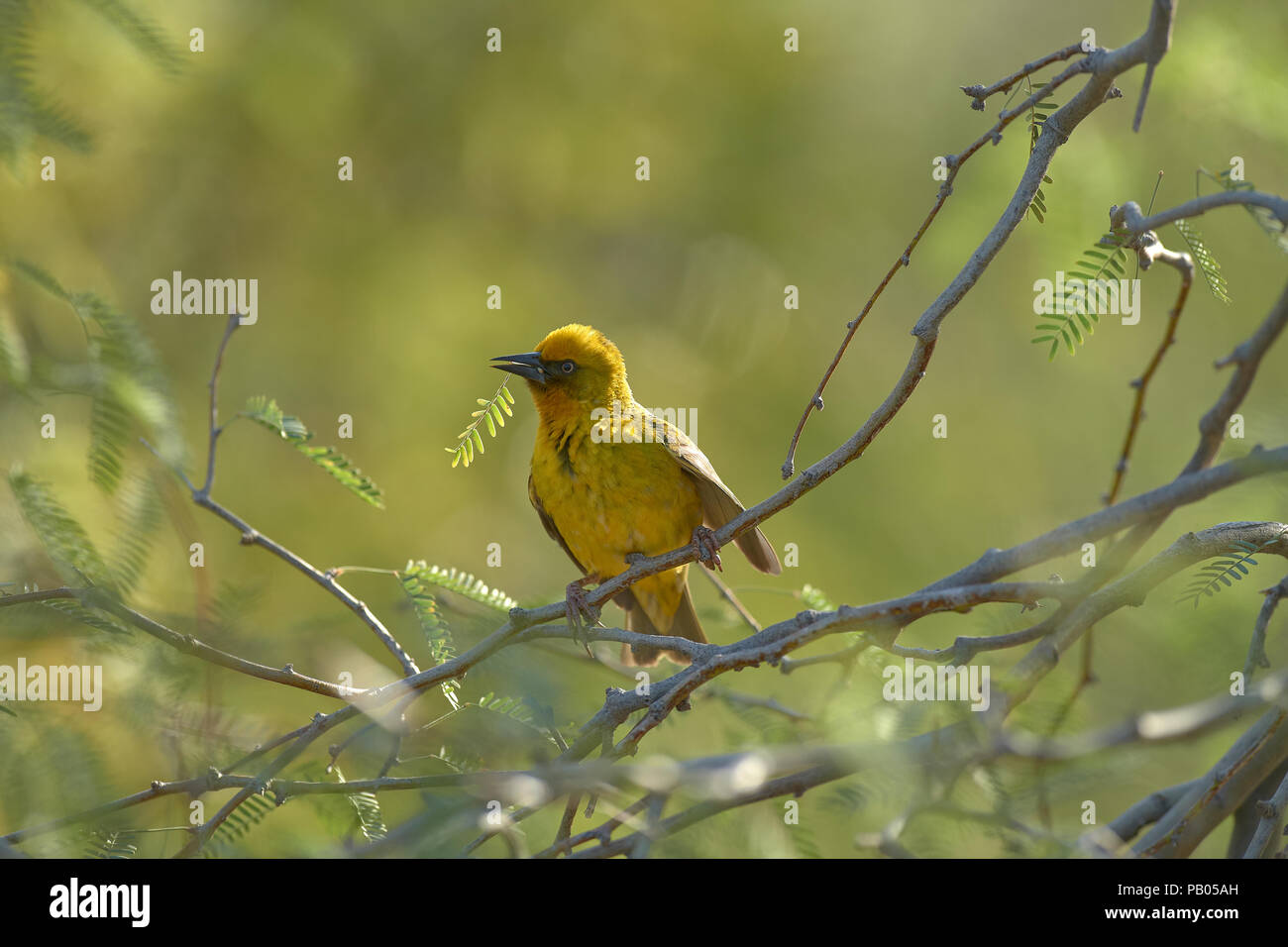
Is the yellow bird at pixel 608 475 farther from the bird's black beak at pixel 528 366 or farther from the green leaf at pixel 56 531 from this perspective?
the green leaf at pixel 56 531

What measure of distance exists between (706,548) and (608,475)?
4.11 feet

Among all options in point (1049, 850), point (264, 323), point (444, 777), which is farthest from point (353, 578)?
point (1049, 850)

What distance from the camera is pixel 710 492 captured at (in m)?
4.77

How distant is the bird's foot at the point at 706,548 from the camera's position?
10.7 feet

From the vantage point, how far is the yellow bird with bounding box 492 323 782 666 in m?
4.68

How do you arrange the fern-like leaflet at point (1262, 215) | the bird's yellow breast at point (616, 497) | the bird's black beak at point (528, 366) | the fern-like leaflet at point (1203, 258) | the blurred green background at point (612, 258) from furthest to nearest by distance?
the blurred green background at point (612, 258) → the bird's black beak at point (528, 366) → the bird's yellow breast at point (616, 497) → the fern-like leaflet at point (1203, 258) → the fern-like leaflet at point (1262, 215)

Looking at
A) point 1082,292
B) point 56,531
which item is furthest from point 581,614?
point 1082,292

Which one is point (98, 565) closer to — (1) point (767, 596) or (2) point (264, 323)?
(1) point (767, 596)

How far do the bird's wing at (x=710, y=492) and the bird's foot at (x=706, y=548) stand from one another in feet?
0.79

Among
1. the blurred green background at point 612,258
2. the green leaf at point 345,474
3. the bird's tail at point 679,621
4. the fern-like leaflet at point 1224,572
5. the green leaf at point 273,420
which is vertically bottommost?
the fern-like leaflet at point 1224,572

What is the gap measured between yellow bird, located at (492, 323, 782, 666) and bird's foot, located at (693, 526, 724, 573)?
14.4 inches

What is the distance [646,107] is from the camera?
994cm

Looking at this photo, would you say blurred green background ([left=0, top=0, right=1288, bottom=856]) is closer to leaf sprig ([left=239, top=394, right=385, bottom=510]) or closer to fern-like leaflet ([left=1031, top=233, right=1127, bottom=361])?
leaf sprig ([left=239, top=394, right=385, bottom=510])

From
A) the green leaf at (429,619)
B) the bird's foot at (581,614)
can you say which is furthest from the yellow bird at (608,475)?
the green leaf at (429,619)
